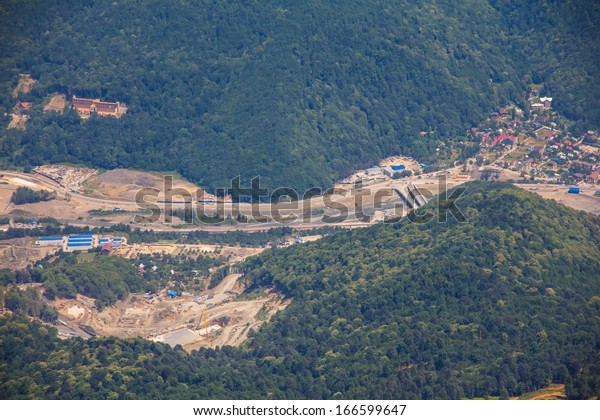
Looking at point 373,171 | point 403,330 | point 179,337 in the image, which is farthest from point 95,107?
point 403,330

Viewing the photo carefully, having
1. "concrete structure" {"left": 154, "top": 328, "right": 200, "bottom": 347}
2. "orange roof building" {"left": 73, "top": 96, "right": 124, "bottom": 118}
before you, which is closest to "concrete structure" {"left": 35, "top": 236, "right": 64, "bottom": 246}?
"concrete structure" {"left": 154, "top": 328, "right": 200, "bottom": 347}

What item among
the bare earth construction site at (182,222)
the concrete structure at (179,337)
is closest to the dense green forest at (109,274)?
the bare earth construction site at (182,222)

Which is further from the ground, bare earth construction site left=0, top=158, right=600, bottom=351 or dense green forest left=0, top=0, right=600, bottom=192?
dense green forest left=0, top=0, right=600, bottom=192

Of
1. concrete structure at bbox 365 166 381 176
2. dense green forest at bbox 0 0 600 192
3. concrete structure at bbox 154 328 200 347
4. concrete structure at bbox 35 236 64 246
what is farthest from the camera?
dense green forest at bbox 0 0 600 192

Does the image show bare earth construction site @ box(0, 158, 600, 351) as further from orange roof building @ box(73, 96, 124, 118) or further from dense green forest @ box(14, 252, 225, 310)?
orange roof building @ box(73, 96, 124, 118)

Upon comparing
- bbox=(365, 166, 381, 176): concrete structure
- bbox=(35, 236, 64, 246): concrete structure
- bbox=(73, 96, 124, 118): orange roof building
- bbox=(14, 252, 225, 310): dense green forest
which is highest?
bbox=(73, 96, 124, 118): orange roof building

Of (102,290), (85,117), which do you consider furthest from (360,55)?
(102,290)

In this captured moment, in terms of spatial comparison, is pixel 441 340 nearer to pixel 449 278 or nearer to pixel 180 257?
pixel 449 278
